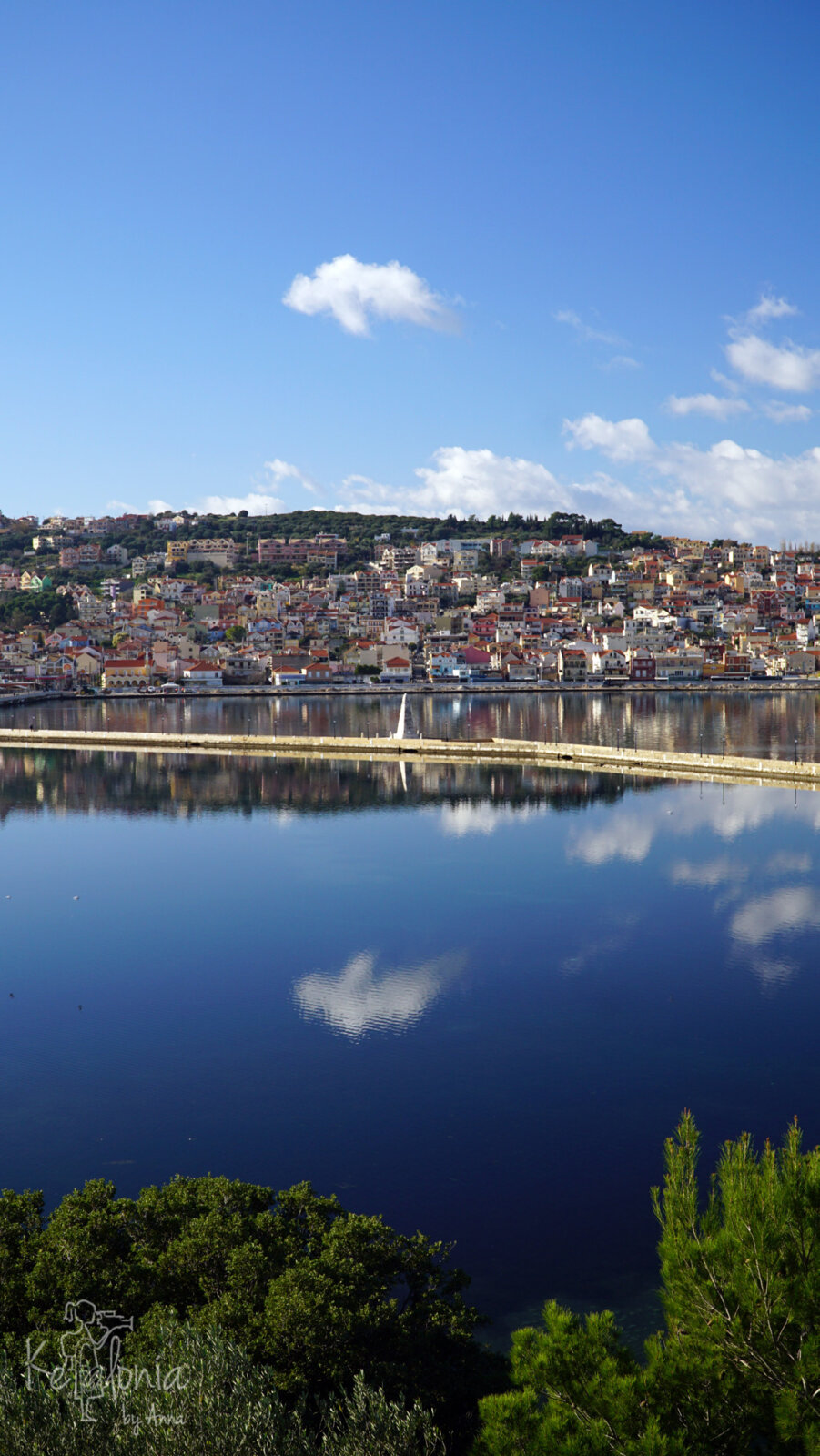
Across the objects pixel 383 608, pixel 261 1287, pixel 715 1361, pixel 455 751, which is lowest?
pixel 455 751

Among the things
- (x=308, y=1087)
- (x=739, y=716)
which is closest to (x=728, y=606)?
(x=739, y=716)

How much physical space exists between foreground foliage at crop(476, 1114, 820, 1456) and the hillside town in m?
43.4

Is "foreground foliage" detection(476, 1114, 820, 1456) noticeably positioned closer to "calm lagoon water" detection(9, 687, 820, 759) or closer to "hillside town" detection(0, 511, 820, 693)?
"calm lagoon water" detection(9, 687, 820, 759)

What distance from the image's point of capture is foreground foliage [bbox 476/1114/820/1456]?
8.76ft

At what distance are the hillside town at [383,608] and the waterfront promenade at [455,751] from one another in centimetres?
1732

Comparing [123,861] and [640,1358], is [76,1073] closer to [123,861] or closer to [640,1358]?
[640,1358]

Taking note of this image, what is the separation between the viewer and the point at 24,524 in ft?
276

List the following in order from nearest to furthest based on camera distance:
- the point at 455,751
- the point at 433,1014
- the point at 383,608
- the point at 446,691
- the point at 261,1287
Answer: the point at 261,1287, the point at 433,1014, the point at 455,751, the point at 446,691, the point at 383,608

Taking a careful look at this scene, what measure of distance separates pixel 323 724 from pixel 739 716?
12.4 meters

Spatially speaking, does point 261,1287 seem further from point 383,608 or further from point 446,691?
point 383,608

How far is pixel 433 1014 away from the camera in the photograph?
8453 millimetres

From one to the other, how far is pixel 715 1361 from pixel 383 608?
59.9 m

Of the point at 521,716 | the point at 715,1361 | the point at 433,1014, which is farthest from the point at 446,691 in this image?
the point at 715,1361

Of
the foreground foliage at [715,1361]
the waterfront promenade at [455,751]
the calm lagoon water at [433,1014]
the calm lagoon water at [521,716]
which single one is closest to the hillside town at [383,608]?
the calm lagoon water at [521,716]
